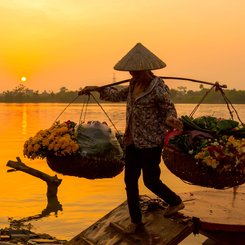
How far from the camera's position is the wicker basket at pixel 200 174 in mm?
6887

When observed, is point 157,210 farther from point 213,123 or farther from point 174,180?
point 174,180

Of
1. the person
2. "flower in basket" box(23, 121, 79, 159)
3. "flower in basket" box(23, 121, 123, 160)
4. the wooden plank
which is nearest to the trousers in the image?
the person

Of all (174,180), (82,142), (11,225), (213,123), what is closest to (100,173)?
(82,142)

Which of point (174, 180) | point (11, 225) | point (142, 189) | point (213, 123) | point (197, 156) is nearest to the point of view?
point (197, 156)

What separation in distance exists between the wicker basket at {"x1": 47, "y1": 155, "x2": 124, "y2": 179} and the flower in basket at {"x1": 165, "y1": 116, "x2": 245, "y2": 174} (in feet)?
3.13

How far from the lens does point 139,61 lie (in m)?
6.85

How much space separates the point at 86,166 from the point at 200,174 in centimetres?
151

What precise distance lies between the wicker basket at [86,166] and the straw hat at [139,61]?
4.30ft

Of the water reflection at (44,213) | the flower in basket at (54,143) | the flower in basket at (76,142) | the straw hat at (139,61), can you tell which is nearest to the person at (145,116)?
the straw hat at (139,61)

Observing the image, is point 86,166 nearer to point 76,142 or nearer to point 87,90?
point 76,142

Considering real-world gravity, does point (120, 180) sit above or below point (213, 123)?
below

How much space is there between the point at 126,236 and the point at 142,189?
1705 centimetres

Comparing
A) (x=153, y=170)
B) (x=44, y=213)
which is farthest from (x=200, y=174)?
(x=44, y=213)

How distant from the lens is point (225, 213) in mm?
8516
